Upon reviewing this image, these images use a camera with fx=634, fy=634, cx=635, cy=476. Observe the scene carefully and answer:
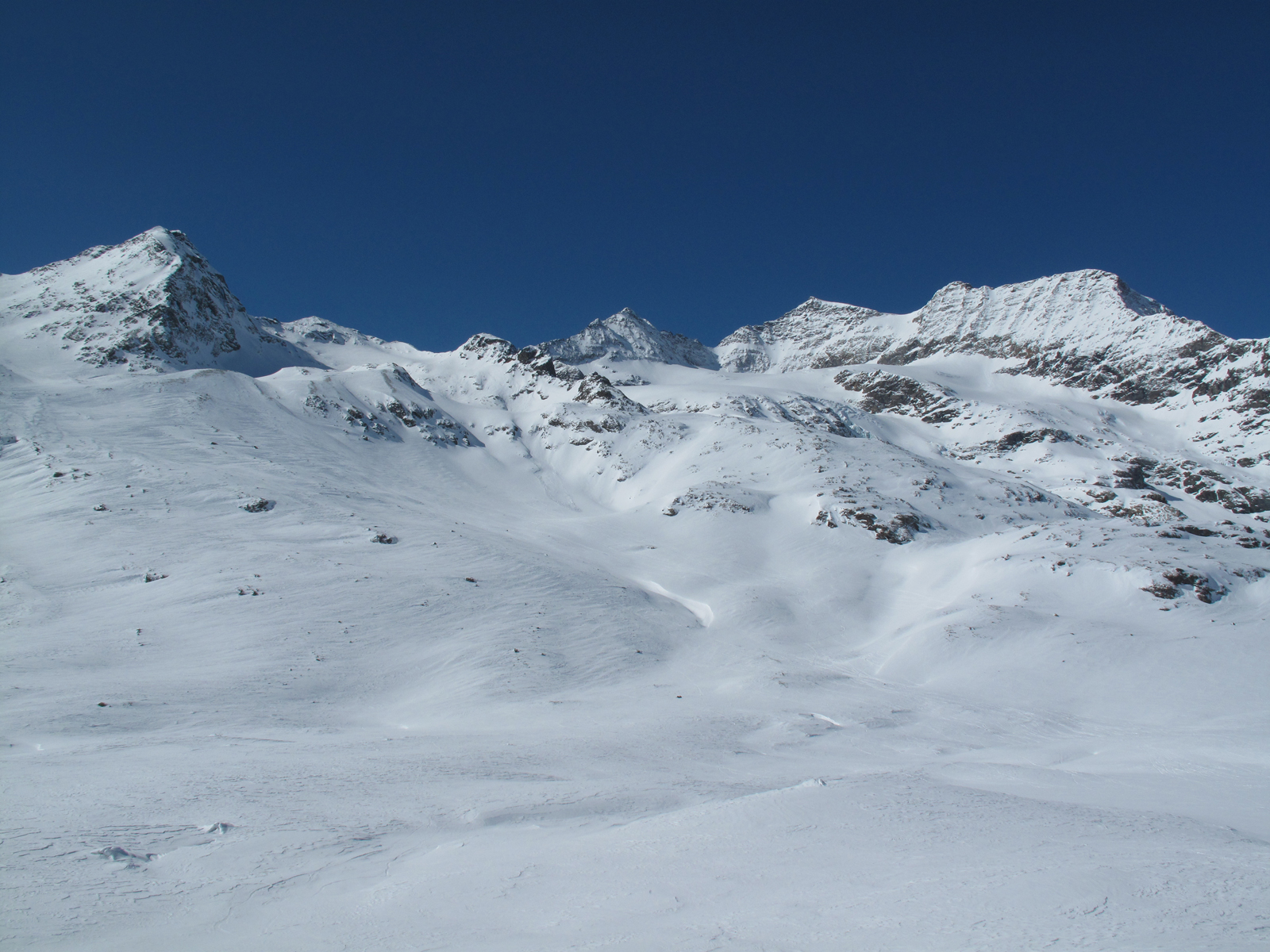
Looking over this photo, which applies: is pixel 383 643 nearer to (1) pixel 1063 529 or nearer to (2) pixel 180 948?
(2) pixel 180 948

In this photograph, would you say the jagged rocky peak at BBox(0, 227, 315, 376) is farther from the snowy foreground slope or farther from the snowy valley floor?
the snowy valley floor

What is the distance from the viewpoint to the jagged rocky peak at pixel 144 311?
66000 millimetres

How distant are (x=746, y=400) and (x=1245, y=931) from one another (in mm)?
86447

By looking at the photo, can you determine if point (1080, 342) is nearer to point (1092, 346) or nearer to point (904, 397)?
point (1092, 346)

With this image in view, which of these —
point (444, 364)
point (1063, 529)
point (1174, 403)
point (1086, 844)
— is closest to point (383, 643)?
point (1086, 844)

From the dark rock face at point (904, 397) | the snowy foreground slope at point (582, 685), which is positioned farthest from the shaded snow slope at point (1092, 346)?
the snowy foreground slope at point (582, 685)

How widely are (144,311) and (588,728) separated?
3214 inches

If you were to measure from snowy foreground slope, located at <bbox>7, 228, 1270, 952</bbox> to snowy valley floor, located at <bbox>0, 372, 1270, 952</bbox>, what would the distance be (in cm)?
9

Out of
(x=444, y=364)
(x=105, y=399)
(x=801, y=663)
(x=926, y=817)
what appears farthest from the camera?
(x=444, y=364)

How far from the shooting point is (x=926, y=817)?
27.0 ft

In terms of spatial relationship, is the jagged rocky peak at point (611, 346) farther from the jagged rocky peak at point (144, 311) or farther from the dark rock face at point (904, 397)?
the jagged rocky peak at point (144, 311)

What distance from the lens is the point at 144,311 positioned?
71562 mm

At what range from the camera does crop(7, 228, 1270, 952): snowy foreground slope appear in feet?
19.5

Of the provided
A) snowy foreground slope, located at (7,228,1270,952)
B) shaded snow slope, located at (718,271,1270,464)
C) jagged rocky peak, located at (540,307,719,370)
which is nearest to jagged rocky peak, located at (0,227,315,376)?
snowy foreground slope, located at (7,228,1270,952)
